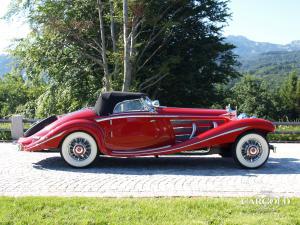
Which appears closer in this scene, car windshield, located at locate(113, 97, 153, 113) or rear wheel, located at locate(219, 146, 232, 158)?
car windshield, located at locate(113, 97, 153, 113)

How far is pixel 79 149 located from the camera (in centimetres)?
924

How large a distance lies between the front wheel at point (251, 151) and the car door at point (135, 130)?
1569mm

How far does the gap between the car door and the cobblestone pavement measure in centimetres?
51

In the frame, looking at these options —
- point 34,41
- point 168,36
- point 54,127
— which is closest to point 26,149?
point 54,127

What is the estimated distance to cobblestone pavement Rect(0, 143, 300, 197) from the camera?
6.90 metres

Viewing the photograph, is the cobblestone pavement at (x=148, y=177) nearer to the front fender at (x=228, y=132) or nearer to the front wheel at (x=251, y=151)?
the front wheel at (x=251, y=151)

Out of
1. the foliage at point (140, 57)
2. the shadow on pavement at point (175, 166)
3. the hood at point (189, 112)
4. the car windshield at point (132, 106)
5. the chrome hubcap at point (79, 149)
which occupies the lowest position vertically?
the shadow on pavement at point (175, 166)

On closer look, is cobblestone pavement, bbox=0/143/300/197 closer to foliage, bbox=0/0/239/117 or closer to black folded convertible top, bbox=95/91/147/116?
black folded convertible top, bbox=95/91/147/116

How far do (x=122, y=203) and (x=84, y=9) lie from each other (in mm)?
18659

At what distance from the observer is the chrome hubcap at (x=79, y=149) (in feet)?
30.2

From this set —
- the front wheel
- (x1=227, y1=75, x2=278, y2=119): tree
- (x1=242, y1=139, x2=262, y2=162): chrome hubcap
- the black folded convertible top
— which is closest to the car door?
the black folded convertible top

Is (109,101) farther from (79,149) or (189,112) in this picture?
(189,112)

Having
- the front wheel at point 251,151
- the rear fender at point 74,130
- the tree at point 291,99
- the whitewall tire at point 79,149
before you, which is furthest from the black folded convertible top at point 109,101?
the tree at point 291,99

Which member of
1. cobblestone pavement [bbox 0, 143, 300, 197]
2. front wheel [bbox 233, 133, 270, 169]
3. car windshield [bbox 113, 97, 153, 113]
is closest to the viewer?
cobblestone pavement [bbox 0, 143, 300, 197]
